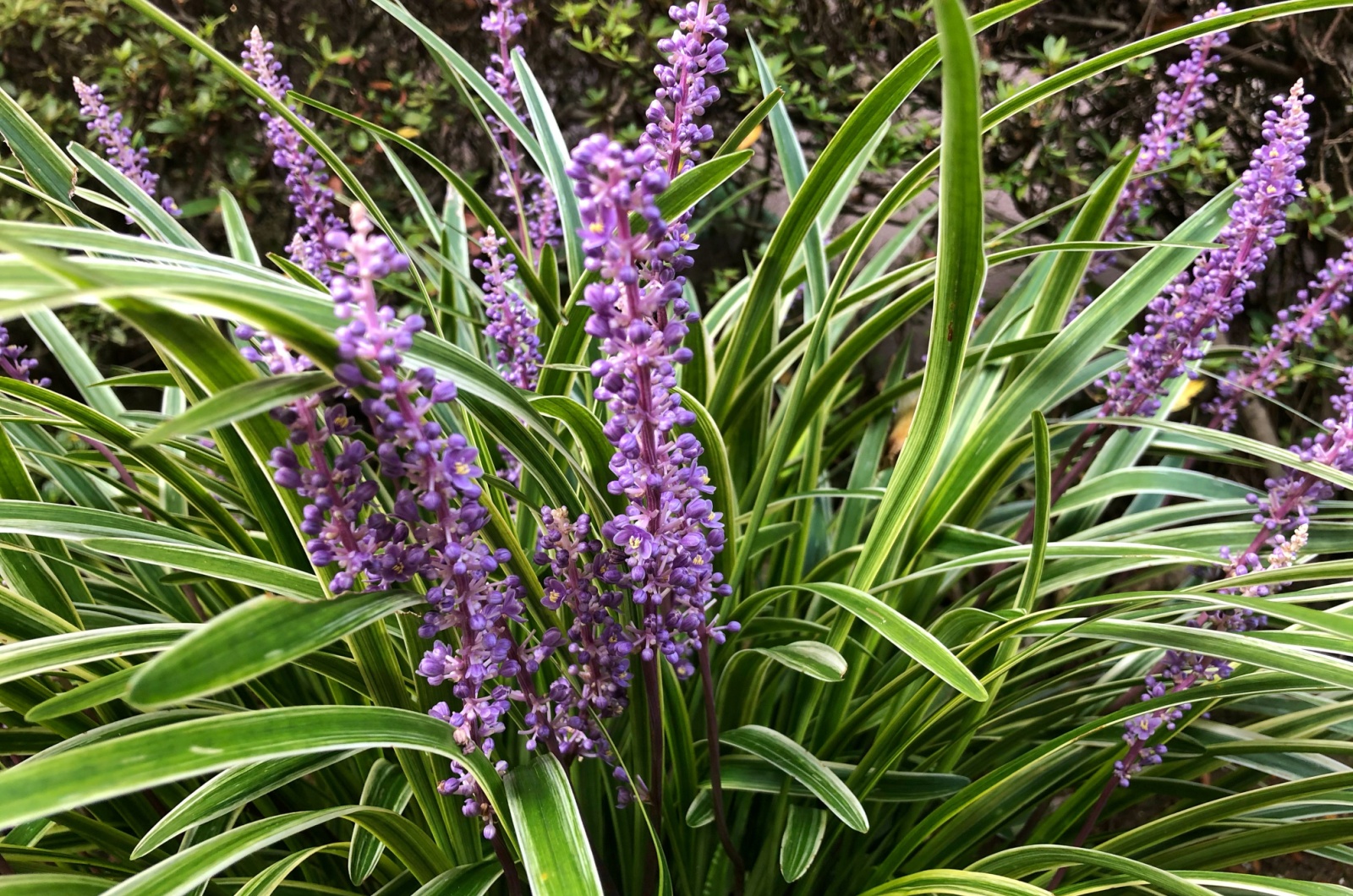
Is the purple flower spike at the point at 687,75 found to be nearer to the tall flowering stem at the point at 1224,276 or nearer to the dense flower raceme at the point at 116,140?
the tall flowering stem at the point at 1224,276

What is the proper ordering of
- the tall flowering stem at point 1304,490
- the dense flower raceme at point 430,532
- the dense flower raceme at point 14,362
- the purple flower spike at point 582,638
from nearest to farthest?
the dense flower raceme at point 430,532 < the purple flower spike at point 582,638 < the tall flowering stem at point 1304,490 < the dense flower raceme at point 14,362

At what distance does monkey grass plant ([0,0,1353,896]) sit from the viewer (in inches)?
27.6

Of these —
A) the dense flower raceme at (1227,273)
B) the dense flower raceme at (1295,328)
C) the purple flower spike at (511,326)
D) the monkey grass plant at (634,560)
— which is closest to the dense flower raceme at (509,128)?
the monkey grass plant at (634,560)

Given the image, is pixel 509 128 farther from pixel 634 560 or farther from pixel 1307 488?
pixel 1307 488

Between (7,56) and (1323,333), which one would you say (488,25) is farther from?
(7,56)

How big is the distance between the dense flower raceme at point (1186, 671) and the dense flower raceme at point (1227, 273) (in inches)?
14.7

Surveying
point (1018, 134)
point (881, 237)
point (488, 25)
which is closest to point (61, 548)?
point (488, 25)

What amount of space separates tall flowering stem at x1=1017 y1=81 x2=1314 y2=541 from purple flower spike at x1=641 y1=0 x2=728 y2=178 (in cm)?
82

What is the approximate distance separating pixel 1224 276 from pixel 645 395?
1107 millimetres

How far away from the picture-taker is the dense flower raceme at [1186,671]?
113 centimetres

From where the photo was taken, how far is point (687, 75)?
107cm

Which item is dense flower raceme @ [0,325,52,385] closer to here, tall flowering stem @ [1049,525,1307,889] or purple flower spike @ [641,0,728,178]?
purple flower spike @ [641,0,728,178]

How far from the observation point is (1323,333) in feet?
8.30

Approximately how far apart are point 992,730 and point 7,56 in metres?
4.23
